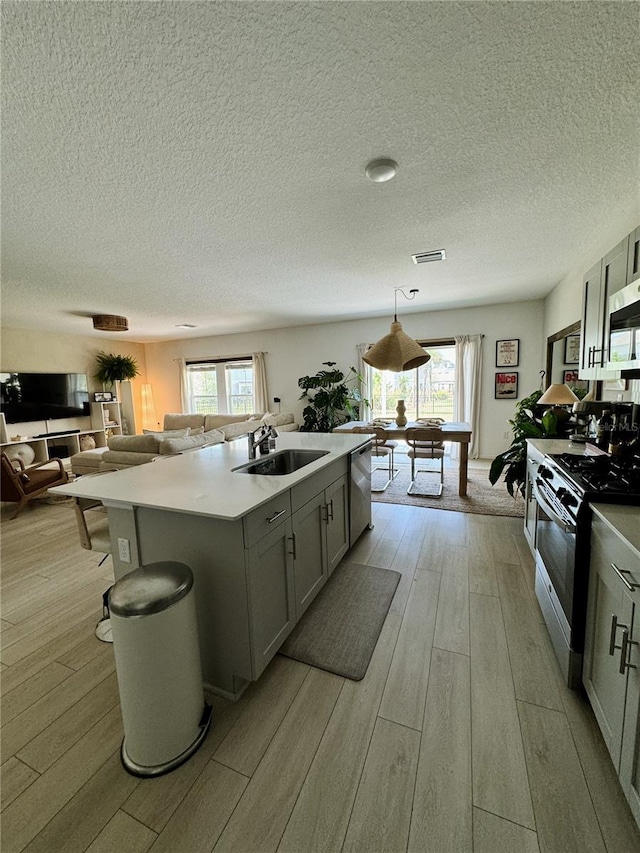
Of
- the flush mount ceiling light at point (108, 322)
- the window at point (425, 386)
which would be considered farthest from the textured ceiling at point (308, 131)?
the window at point (425, 386)

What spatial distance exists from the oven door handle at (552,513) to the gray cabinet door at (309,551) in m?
1.28

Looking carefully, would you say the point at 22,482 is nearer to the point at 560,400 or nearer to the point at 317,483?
the point at 317,483

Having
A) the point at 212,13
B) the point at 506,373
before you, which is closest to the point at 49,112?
the point at 212,13

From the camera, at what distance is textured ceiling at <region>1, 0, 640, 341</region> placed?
105 cm

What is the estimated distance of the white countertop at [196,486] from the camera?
146cm

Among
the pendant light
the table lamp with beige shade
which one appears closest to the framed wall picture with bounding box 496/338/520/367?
the table lamp with beige shade

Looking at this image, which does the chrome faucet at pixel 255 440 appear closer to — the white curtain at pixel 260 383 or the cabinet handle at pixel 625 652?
the cabinet handle at pixel 625 652

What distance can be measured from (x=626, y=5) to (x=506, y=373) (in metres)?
4.89

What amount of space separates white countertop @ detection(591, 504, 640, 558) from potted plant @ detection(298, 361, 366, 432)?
492 cm

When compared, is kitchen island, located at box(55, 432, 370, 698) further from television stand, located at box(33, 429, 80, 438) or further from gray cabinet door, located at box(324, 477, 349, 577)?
television stand, located at box(33, 429, 80, 438)

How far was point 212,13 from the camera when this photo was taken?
3.30 feet

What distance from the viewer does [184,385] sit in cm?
787

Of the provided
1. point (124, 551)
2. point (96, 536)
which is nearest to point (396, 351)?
point (124, 551)

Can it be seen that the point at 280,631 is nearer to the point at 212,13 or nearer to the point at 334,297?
the point at 212,13
